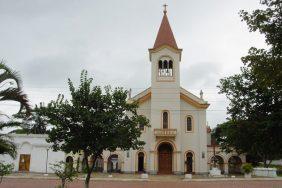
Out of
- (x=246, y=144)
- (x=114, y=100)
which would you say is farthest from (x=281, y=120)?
(x=114, y=100)

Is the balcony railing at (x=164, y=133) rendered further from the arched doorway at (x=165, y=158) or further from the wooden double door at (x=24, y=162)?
the wooden double door at (x=24, y=162)

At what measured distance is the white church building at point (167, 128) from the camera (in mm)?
41219

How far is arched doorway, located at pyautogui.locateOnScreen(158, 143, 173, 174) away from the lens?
41375mm

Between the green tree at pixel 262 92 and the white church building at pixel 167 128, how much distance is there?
12.4 ft

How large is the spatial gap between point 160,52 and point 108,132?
2740 cm

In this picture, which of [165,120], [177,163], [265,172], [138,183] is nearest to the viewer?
[138,183]

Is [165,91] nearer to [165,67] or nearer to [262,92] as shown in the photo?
[165,67]

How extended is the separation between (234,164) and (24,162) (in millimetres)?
25824

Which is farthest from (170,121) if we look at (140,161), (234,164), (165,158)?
(234,164)

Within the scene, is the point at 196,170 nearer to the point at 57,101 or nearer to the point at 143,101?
the point at 143,101

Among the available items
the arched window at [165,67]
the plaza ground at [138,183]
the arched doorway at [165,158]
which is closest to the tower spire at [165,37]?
the arched window at [165,67]

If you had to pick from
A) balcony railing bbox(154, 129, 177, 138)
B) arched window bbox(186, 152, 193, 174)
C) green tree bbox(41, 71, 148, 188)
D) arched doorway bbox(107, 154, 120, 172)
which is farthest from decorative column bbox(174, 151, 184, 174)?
green tree bbox(41, 71, 148, 188)

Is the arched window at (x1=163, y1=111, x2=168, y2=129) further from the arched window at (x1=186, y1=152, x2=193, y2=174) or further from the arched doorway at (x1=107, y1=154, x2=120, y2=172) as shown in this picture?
the arched doorway at (x1=107, y1=154, x2=120, y2=172)

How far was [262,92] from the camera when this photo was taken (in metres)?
22.6
